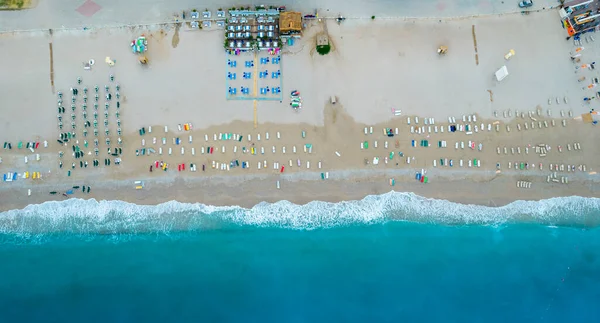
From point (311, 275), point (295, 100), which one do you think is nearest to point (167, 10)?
point (295, 100)

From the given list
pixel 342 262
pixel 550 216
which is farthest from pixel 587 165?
pixel 342 262

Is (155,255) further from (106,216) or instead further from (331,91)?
(331,91)

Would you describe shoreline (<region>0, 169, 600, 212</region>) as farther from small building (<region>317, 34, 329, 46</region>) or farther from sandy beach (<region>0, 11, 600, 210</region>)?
small building (<region>317, 34, 329, 46</region>)

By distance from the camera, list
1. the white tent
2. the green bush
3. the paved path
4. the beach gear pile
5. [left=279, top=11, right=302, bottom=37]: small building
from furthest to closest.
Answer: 1. the paved path
2. the green bush
3. the white tent
4. the beach gear pile
5. [left=279, top=11, right=302, bottom=37]: small building

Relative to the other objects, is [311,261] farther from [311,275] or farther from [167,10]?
[167,10]

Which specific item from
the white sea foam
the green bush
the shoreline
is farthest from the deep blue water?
the green bush

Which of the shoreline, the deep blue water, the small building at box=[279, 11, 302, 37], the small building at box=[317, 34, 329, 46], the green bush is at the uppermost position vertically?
the small building at box=[279, 11, 302, 37]
